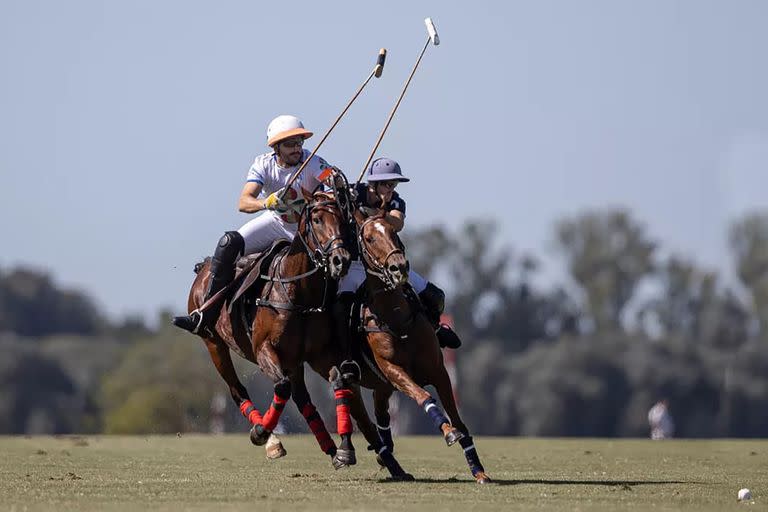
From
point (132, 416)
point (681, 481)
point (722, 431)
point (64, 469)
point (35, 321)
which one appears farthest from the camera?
point (35, 321)

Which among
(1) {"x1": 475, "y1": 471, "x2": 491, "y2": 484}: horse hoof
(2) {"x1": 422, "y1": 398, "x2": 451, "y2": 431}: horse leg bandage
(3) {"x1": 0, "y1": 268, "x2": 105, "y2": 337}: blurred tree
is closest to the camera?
(2) {"x1": 422, "y1": 398, "x2": 451, "y2": 431}: horse leg bandage

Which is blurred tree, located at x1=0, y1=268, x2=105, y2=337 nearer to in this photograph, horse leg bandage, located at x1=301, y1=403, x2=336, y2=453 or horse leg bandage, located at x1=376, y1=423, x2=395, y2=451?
horse leg bandage, located at x1=376, y1=423, x2=395, y2=451

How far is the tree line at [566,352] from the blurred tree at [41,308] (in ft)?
9.37

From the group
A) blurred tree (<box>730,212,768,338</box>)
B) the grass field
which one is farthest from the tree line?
the grass field

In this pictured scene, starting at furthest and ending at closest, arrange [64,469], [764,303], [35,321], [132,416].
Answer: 1. [35,321]
2. [764,303]
3. [132,416]
4. [64,469]

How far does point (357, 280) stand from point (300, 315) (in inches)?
38.4

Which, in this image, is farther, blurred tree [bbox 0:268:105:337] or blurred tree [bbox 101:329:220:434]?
blurred tree [bbox 0:268:105:337]

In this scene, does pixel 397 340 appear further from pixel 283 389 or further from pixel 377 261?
pixel 283 389

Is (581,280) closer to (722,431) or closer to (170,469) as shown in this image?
(722,431)

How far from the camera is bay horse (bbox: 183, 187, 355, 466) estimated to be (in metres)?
14.6

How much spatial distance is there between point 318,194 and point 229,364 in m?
3.41

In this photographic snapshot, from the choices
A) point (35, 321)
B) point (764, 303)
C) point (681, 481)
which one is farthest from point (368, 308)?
point (35, 321)

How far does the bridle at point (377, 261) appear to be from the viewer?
1401 centimetres

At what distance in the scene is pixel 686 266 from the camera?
87.8 meters
